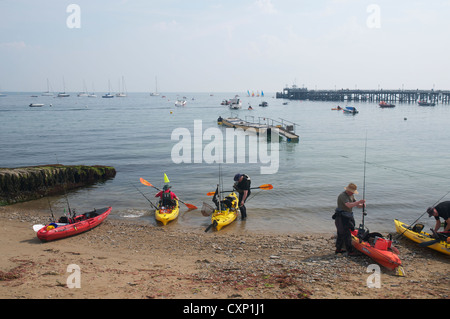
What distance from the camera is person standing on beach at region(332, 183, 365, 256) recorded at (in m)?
10.6

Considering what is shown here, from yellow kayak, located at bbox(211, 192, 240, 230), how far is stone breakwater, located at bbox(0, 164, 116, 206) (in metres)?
10.7

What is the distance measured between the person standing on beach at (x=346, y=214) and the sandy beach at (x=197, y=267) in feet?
1.99

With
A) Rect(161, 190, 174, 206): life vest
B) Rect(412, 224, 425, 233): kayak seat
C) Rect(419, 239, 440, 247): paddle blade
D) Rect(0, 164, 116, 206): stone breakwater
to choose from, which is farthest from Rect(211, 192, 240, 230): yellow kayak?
Rect(0, 164, 116, 206): stone breakwater

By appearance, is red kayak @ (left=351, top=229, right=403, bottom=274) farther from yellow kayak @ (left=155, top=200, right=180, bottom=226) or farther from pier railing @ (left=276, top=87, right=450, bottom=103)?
pier railing @ (left=276, top=87, right=450, bottom=103)

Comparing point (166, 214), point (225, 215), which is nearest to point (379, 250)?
point (225, 215)

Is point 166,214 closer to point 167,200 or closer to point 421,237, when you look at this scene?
point 167,200

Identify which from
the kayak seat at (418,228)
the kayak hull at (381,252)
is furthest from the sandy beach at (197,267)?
the kayak seat at (418,228)

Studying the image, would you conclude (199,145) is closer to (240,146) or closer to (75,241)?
(240,146)

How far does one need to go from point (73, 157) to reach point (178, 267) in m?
28.2

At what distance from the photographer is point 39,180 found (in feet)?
68.9

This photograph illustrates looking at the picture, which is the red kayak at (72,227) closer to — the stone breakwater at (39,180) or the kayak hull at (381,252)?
the stone breakwater at (39,180)

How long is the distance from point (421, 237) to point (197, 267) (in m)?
8.48

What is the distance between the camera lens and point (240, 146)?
43156 millimetres

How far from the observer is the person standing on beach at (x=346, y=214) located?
34.8 ft
